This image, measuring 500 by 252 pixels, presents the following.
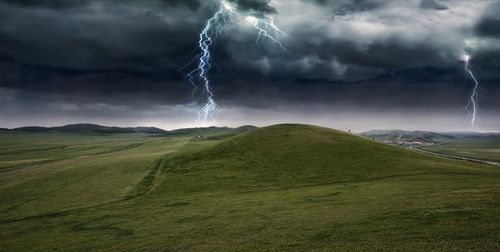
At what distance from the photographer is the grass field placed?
100 ft

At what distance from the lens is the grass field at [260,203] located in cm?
3053

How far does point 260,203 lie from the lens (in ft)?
174

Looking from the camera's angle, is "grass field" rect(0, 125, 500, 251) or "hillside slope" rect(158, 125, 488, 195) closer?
"grass field" rect(0, 125, 500, 251)

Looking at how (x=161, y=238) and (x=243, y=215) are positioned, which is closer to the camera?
(x=161, y=238)

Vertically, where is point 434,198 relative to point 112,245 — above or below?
above

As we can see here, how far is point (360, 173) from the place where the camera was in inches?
3009

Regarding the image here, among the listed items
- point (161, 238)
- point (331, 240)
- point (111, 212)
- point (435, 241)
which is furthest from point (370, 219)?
point (111, 212)

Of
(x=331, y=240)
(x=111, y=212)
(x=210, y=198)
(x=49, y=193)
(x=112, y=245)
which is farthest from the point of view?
(x=49, y=193)

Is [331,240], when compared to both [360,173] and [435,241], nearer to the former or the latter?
[435,241]

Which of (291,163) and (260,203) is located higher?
(291,163)

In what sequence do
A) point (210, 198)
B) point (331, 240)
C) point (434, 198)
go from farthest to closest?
point (210, 198)
point (434, 198)
point (331, 240)

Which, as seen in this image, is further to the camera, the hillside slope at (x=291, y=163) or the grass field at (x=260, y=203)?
the hillside slope at (x=291, y=163)

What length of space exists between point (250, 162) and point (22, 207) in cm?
5058

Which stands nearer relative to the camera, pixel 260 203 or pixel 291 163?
pixel 260 203
